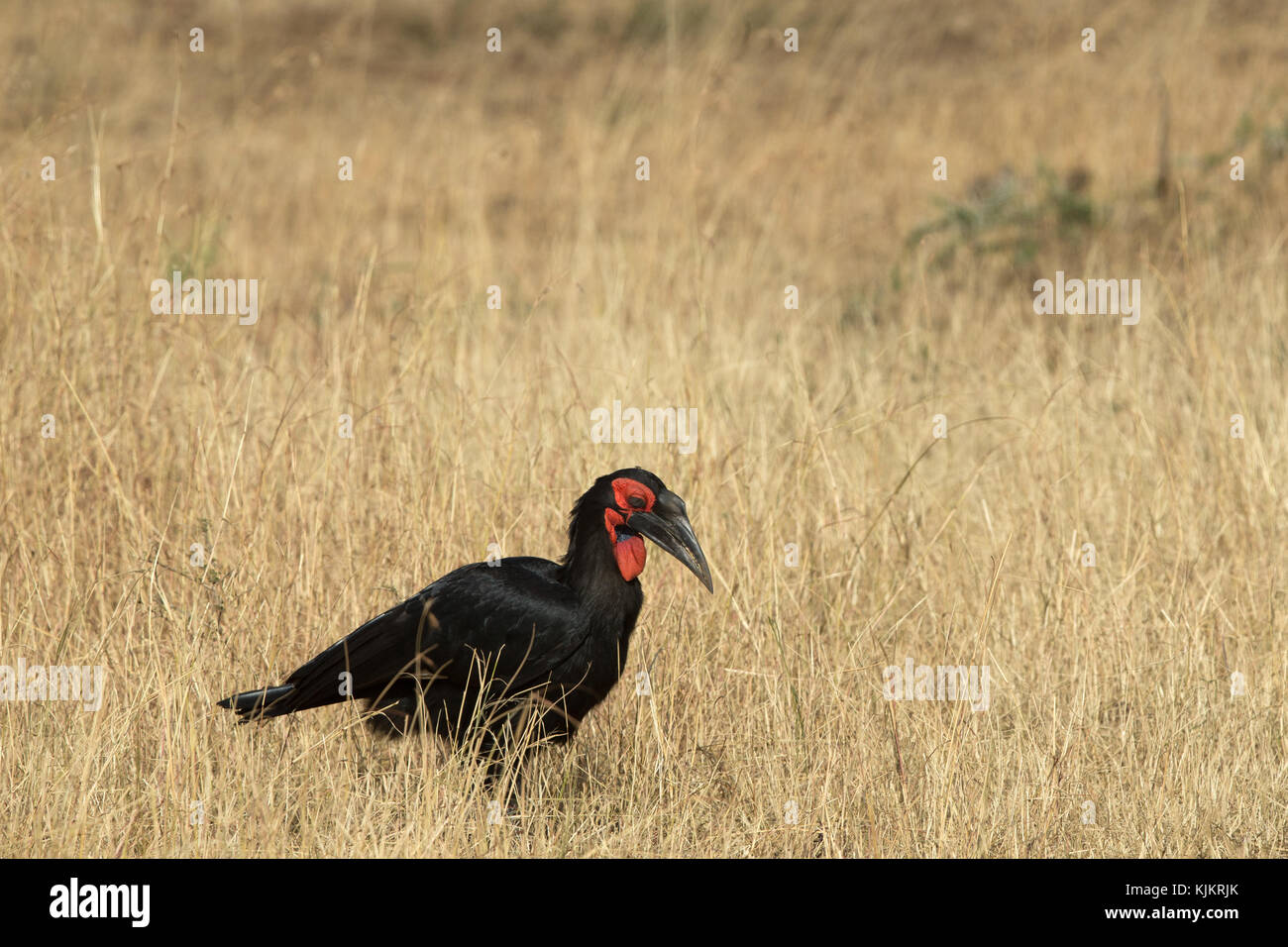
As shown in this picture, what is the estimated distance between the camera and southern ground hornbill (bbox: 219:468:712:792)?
3.62 m

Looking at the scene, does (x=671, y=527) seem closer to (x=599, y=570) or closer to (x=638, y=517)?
(x=638, y=517)

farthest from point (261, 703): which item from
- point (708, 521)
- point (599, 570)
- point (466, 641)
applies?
point (708, 521)

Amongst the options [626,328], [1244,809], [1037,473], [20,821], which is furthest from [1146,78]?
[20,821]

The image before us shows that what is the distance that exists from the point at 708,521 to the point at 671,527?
4.03 ft

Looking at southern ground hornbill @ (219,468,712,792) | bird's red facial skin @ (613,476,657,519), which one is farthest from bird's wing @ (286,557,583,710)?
bird's red facial skin @ (613,476,657,519)

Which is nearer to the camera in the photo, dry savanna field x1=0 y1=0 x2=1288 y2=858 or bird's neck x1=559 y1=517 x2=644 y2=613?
dry savanna field x1=0 y1=0 x2=1288 y2=858

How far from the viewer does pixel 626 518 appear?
3.64 metres

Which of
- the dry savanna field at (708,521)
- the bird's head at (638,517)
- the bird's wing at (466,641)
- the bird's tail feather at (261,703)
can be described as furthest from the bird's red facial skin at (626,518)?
the bird's tail feather at (261,703)

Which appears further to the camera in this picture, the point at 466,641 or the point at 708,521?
the point at 708,521

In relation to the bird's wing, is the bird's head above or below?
above

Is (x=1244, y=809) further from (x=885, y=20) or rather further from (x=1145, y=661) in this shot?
(x=885, y=20)

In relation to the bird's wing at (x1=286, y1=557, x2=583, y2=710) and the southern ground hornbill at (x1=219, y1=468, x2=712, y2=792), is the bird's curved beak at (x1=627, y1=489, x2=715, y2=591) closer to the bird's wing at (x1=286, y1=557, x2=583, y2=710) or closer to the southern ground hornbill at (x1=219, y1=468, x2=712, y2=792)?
the southern ground hornbill at (x1=219, y1=468, x2=712, y2=792)

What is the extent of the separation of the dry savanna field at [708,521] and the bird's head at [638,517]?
47 cm

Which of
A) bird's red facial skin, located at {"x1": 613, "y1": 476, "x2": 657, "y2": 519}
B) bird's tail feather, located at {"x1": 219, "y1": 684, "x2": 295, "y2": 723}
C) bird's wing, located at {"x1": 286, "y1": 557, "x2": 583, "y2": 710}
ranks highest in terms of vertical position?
bird's red facial skin, located at {"x1": 613, "y1": 476, "x2": 657, "y2": 519}
